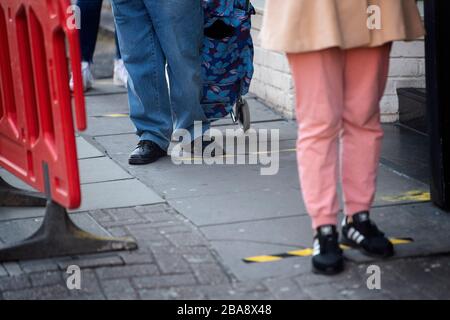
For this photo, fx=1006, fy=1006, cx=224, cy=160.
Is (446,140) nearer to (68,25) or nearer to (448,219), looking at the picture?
(448,219)

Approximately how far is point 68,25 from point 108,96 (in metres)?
4.43

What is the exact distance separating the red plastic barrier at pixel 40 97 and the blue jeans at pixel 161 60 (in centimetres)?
126

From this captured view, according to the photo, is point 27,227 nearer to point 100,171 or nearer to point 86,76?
point 100,171

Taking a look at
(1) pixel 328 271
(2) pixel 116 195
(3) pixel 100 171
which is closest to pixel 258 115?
(3) pixel 100 171

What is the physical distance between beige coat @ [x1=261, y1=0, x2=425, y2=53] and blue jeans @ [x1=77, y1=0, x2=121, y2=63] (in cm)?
431

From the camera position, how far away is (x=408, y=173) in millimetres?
5520

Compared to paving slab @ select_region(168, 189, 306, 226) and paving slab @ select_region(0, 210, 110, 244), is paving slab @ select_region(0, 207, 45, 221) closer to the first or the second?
paving slab @ select_region(0, 210, 110, 244)

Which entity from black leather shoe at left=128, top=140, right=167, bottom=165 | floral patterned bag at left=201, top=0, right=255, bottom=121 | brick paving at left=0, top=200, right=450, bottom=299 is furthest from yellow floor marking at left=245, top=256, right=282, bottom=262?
floral patterned bag at left=201, top=0, right=255, bottom=121

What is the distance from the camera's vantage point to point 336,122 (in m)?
4.04

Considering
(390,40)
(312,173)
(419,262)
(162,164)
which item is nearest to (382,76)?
(390,40)

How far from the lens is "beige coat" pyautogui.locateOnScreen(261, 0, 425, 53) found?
3.90 metres

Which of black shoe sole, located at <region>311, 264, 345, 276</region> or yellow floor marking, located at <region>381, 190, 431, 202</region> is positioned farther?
yellow floor marking, located at <region>381, 190, 431, 202</region>

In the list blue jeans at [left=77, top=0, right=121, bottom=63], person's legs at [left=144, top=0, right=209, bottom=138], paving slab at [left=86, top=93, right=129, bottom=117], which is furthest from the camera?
blue jeans at [left=77, top=0, right=121, bottom=63]

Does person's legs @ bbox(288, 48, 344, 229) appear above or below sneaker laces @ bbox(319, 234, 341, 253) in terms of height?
above
